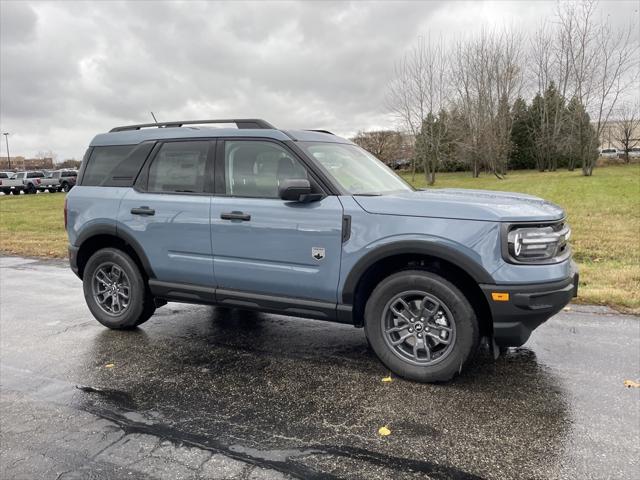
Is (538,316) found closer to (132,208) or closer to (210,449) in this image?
(210,449)

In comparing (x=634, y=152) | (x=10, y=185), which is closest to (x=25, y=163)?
(x=10, y=185)

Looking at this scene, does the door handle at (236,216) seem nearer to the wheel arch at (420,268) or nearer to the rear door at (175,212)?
the rear door at (175,212)

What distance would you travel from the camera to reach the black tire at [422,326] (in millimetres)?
3506

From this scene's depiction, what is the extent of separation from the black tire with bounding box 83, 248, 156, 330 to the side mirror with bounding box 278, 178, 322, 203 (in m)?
1.95

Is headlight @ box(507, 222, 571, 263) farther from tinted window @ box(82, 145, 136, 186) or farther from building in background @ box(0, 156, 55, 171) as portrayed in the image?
building in background @ box(0, 156, 55, 171)

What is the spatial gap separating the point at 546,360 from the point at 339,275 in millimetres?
1885

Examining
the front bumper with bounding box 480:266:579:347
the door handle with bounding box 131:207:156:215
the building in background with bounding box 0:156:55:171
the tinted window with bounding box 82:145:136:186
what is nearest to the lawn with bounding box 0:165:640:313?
the front bumper with bounding box 480:266:579:347

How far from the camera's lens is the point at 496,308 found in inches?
133

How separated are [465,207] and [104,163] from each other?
12.0 feet

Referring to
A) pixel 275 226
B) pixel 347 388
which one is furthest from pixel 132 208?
pixel 347 388

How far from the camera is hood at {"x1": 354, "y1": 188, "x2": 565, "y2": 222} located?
3.38 metres

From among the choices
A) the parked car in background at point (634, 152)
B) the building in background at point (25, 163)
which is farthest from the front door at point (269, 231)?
the building in background at point (25, 163)

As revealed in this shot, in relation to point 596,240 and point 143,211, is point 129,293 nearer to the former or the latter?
point 143,211

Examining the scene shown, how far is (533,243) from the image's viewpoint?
3.34 meters
